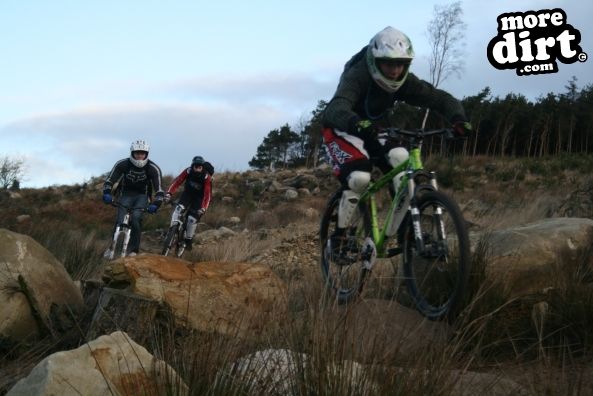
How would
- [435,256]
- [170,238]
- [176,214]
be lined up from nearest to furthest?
[435,256] → [170,238] → [176,214]

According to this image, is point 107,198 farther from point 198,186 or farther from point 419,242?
point 419,242

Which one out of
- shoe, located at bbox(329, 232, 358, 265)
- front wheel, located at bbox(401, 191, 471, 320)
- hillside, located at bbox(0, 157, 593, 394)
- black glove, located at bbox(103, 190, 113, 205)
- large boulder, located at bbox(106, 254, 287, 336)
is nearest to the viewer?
hillside, located at bbox(0, 157, 593, 394)

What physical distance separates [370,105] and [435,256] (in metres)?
1.65

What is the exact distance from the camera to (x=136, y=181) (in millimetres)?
11656

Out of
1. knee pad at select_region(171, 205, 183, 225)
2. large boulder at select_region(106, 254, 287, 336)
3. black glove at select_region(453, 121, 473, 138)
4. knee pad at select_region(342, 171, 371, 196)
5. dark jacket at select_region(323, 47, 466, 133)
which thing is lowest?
large boulder at select_region(106, 254, 287, 336)

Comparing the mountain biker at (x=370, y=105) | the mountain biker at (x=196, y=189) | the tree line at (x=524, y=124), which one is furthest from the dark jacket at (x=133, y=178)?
the tree line at (x=524, y=124)

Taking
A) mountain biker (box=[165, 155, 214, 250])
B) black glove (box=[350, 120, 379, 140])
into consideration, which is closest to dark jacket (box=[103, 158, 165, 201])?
mountain biker (box=[165, 155, 214, 250])

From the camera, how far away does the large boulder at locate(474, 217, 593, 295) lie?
497 cm

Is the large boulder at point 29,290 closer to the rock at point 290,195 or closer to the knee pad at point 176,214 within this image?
the knee pad at point 176,214

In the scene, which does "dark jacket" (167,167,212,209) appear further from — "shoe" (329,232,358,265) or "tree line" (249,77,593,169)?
"tree line" (249,77,593,169)

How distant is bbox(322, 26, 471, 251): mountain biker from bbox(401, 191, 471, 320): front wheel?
53cm

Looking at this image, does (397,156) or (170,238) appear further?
(170,238)

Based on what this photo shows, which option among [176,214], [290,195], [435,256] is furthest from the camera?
[290,195]

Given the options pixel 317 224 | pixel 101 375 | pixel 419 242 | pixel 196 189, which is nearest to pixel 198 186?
pixel 196 189
